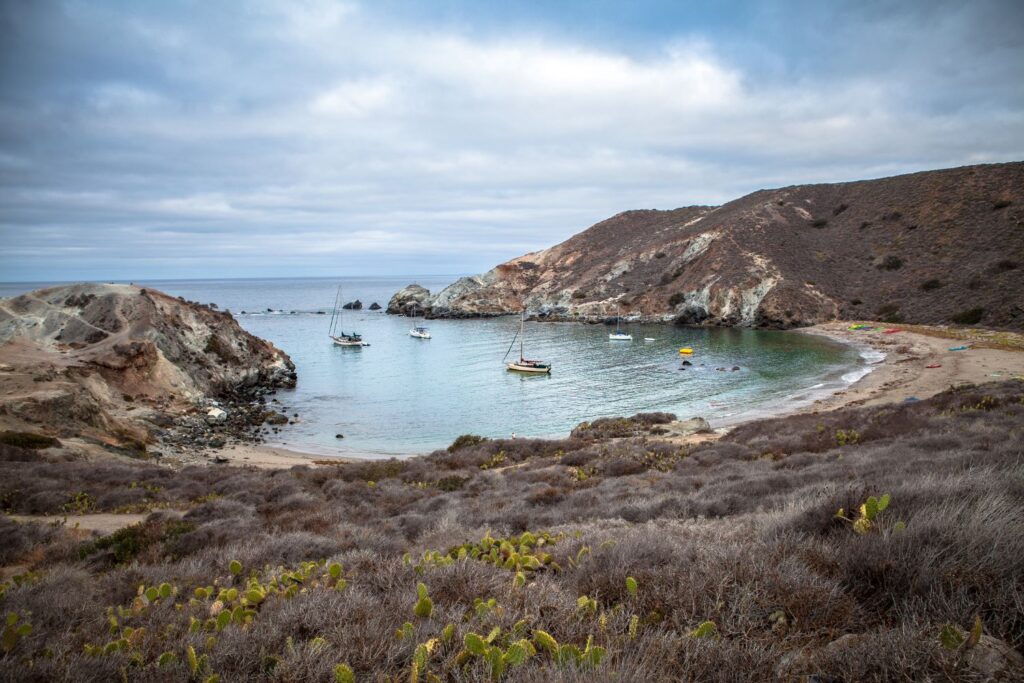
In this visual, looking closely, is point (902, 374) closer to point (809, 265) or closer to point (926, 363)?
point (926, 363)

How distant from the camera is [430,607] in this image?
3.78m

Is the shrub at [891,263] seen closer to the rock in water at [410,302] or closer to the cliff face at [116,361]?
the cliff face at [116,361]

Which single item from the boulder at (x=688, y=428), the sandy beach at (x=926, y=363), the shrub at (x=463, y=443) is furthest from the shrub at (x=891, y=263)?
the shrub at (x=463, y=443)

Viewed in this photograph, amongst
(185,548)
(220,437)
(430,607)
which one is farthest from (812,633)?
(220,437)

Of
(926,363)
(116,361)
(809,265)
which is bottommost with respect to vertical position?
(926,363)

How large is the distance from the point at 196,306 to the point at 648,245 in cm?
8496

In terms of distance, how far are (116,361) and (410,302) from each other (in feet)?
288

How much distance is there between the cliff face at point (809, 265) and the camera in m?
63.1

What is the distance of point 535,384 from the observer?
145ft

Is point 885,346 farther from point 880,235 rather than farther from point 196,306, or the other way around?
point 196,306

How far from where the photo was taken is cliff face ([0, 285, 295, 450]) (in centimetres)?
2216

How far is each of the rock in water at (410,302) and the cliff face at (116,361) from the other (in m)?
64.6

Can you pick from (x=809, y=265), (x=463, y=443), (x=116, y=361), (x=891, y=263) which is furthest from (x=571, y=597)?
(x=809, y=265)

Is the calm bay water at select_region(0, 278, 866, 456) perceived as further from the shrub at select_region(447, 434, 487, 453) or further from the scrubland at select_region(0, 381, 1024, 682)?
the scrubland at select_region(0, 381, 1024, 682)
